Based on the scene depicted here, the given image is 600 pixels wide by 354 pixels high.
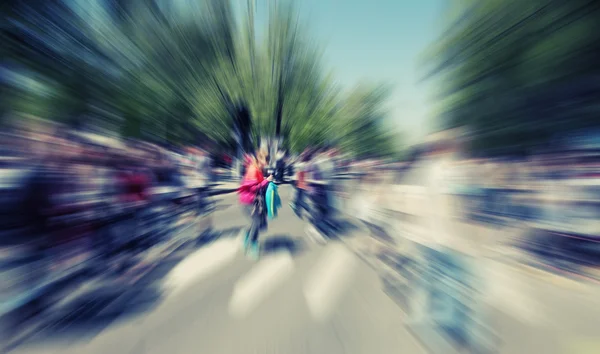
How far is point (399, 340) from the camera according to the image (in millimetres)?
2693

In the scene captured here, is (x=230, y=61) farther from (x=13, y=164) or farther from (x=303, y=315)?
(x=303, y=315)

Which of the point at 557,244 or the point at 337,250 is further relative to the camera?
the point at 337,250

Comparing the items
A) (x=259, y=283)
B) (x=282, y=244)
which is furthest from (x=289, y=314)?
(x=282, y=244)

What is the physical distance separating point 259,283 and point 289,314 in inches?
37.7

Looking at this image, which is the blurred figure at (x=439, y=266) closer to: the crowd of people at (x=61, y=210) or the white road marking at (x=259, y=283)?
the white road marking at (x=259, y=283)

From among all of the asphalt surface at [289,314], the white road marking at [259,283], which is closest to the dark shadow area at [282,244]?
the white road marking at [259,283]

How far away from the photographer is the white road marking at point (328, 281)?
334 centimetres

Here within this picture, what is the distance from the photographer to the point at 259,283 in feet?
13.2

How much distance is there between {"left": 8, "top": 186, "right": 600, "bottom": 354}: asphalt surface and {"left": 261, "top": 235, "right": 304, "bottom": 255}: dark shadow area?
67 cm

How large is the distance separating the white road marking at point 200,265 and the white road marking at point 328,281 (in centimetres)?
153

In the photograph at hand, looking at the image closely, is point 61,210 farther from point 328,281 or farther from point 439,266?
point 439,266

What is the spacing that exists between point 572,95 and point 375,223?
3.85 meters

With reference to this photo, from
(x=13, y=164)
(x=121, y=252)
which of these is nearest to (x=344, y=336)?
(x=121, y=252)

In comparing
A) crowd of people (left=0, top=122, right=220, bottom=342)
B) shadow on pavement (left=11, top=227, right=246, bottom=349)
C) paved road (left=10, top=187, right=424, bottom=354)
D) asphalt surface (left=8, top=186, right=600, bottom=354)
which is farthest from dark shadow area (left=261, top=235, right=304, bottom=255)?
crowd of people (left=0, top=122, right=220, bottom=342)
